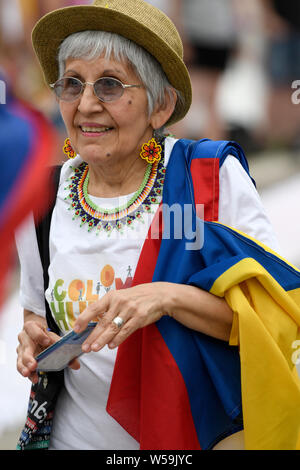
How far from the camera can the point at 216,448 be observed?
6.19 ft

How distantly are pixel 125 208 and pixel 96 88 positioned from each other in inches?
15.3

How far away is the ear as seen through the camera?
7.20 ft

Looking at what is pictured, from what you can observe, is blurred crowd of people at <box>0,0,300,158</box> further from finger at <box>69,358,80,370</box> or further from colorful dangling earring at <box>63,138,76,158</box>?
finger at <box>69,358,80,370</box>

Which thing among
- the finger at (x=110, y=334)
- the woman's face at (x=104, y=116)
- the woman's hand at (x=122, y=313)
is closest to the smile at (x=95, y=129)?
the woman's face at (x=104, y=116)

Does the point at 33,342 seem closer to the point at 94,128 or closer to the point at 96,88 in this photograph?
the point at 94,128

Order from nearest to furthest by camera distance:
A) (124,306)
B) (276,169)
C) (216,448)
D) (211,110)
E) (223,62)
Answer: (124,306) → (216,448) → (211,110) → (223,62) → (276,169)

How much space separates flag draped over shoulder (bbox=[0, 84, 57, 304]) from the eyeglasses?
45.0 inches

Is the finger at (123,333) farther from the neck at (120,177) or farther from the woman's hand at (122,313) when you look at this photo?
the neck at (120,177)

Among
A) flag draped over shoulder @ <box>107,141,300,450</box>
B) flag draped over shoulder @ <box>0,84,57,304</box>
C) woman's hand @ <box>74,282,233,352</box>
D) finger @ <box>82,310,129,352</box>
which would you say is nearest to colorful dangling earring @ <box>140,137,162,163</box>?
flag draped over shoulder @ <box>107,141,300,450</box>

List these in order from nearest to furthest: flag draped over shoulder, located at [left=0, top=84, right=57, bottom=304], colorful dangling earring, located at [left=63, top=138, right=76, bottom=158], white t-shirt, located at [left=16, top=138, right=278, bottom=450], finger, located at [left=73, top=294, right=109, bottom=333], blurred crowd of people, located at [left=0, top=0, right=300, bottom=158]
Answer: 1. flag draped over shoulder, located at [left=0, top=84, right=57, bottom=304]
2. finger, located at [left=73, top=294, right=109, bottom=333]
3. white t-shirt, located at [left=16, top=138, right=278, bottom=450]
4. colorful dangling earring, located at [left=63, top=138, right=76, bottom=158]
5. blurred crowd of people, located at [left=0, top=0, right=300, bottom=158]

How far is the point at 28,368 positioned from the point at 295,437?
0.79 meters

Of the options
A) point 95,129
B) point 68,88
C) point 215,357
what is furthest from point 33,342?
point 68,88
